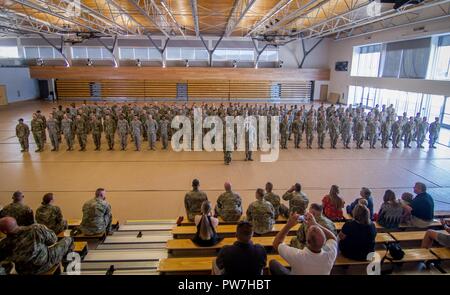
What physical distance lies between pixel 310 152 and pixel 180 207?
642 centimetres

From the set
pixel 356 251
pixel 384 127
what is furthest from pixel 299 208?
pixel 384 127

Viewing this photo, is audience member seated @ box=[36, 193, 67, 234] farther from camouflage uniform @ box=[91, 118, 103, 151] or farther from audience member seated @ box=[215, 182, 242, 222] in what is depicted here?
camouflage uniform @ box=[91, 118, 103, 151]

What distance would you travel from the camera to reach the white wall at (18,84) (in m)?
23.5

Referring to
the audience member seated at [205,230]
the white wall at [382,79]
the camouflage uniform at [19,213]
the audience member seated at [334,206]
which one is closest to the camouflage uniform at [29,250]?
the camouflage uniform at [19,213]

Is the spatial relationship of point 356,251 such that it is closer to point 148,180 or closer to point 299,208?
point 299,208

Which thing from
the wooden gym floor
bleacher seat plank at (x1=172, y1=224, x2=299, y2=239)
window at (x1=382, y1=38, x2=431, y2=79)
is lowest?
the wooden gym floor

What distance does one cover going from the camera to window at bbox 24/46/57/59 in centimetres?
2492

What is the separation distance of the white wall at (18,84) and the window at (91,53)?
4.70 metres

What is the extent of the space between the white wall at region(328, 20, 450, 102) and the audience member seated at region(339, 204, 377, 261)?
13054mm

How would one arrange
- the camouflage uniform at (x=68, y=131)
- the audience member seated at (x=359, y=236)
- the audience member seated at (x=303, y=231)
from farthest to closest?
the camouflage uniform at (x=68, y=131)
the audience member seated at (x=359, y=236)
the audience member seated at (x=303, y=231)

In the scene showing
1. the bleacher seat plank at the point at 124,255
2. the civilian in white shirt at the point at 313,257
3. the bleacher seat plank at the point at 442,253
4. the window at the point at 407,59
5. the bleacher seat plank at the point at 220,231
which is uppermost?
the window at the point at 407,59

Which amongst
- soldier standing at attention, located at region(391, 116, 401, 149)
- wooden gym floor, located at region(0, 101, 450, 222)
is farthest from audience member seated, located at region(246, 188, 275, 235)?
soldier standing at attention, located at region(391, 116, 401, 149)

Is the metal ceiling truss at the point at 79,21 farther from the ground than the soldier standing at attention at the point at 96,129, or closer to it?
farther from the ground

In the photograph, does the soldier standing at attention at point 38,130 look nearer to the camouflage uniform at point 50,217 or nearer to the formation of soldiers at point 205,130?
the formation of soldiers at point 205,130
